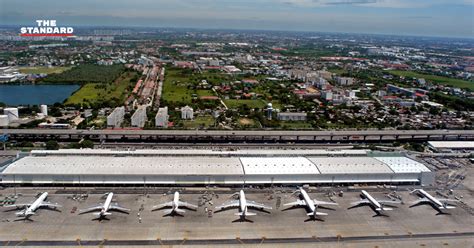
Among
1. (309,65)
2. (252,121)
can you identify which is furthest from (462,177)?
(309,65)

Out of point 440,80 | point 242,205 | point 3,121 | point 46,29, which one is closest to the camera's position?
point 242,205

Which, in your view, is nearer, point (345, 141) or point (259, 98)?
point (345, 141)

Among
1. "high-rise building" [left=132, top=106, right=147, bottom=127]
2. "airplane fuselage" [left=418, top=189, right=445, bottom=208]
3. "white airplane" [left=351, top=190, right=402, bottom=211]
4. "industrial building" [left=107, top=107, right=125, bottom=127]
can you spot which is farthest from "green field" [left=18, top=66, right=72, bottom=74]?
"airplane fuselage" [left=418, top=189, right=445, bottom=208]

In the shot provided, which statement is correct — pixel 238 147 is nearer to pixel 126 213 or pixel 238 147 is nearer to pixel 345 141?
pixel 345 141

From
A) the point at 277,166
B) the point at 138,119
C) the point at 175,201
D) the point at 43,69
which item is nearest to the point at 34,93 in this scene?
the point at 43,69

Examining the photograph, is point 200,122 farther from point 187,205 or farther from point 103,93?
point 103,93

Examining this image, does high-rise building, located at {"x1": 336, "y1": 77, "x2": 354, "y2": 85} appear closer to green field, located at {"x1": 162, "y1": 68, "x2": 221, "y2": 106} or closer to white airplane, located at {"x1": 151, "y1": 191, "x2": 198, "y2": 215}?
green field, located at {"x1": 162, "y1": 68, "x2": 221, "y2": 106}
